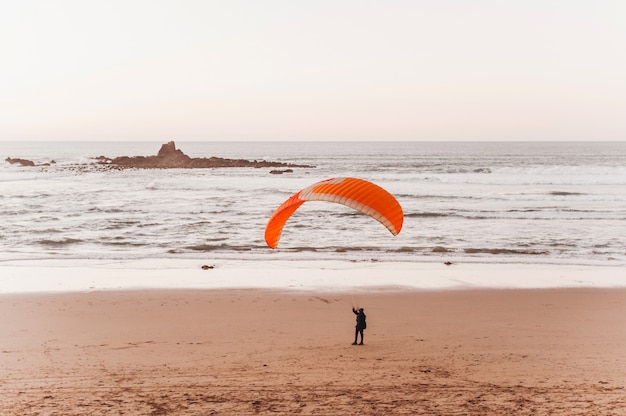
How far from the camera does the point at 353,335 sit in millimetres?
10219

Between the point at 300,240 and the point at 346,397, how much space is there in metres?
14.2

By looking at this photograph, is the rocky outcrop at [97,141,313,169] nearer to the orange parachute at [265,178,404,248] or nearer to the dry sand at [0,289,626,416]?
the dry sand at [0,289,626,416]

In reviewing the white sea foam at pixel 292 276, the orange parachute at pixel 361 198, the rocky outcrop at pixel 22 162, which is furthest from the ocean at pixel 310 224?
the rocky outcrop at pixel 22 162

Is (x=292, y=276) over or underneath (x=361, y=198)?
underneath

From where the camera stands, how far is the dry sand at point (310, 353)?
7.10 meters

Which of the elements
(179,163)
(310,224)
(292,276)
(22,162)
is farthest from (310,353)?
(22,162)

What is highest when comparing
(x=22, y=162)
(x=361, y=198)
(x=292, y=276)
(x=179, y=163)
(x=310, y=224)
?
(x=179, y=163)

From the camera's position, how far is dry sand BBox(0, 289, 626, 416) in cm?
710

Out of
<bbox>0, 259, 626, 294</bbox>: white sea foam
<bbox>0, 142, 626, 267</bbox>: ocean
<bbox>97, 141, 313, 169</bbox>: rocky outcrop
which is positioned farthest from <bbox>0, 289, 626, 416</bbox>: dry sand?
<bbox>97, 141, 313, 169</bbox>: rocky outcrop

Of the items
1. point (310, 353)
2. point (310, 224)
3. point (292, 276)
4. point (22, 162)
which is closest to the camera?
point (310, 353)

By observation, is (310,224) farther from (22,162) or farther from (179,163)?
(22,162)

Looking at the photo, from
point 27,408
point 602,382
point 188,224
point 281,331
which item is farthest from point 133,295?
point 188,224

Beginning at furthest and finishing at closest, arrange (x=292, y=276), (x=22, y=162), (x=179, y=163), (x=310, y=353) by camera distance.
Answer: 1. (x=22, y=162)
2. (x=179, y=163)
3. (x=292, y=276)
4. (x=310, y=353)

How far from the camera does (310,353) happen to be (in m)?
9.07
